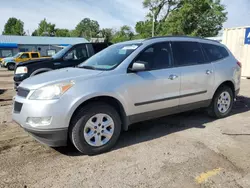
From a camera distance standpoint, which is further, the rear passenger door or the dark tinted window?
the dark tinted window

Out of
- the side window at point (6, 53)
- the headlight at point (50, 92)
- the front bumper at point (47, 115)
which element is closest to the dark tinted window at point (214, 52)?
the headlight at point (50, 92)

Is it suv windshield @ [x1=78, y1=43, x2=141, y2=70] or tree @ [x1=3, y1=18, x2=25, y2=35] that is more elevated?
tree @ [x1=3, y1=18, x2=25, y2=35]

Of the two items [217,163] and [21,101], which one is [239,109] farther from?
[21,101]

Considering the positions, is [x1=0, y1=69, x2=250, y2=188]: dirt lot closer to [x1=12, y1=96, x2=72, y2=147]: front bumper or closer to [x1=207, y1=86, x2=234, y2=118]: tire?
[x1=12, y1=96, x2=72, y2=147]: front bumper

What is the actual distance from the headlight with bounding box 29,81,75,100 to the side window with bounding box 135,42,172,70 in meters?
1.39

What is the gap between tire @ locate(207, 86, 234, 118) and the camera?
519 cm

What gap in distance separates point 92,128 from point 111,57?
1.44m

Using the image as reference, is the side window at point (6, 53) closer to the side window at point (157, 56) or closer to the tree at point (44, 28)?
the side window at point (157, 56)

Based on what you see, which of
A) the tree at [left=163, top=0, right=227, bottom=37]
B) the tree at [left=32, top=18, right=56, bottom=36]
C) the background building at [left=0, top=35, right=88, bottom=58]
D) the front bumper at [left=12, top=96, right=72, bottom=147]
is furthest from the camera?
the tree at [left=32, top=18, right=56, bottom=36]

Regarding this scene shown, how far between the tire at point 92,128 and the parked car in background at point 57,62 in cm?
480

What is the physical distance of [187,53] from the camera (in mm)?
4637

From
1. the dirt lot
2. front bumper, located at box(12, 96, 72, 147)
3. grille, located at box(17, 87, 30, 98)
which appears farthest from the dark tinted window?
grille, located at box(17, 87, 30, 98)

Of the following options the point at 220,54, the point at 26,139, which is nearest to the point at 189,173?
the point at 26,139

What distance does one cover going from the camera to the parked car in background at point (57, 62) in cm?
757
